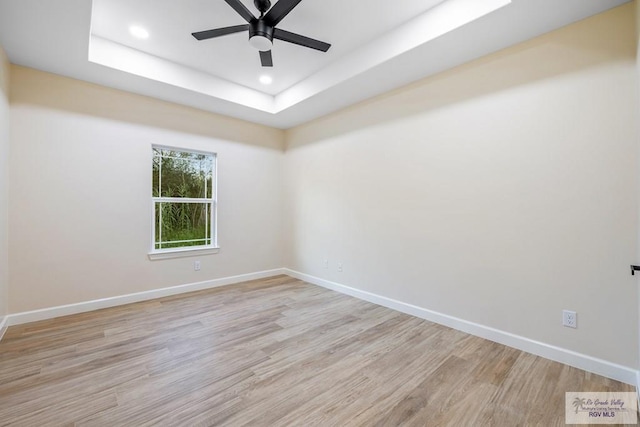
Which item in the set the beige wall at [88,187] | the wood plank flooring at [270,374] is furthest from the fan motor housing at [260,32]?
the wood plank flooring at [270,374]

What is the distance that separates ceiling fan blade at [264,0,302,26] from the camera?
6.59ft

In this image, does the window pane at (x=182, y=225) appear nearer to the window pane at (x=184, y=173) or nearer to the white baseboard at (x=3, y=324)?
the window pane at (x=184, y=173)

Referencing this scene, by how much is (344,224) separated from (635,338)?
2844 millimetres

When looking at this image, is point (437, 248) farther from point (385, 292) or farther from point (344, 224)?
point (344, 224)

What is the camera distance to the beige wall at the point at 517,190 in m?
2.01

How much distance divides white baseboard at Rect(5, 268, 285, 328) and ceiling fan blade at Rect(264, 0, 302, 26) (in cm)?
344

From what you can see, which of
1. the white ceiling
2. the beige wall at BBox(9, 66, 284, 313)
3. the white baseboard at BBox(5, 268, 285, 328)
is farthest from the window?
the white ceiling

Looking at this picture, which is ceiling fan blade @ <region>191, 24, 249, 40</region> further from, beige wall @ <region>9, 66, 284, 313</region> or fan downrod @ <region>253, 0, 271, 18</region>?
beige wall @ <region>9, 66, 284, 313</region>

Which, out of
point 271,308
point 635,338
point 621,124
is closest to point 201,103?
point 271,308

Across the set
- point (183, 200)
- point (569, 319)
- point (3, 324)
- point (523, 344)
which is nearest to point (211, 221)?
point (183, 200)

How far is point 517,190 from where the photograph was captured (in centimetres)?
243

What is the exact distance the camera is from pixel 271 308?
132 inches

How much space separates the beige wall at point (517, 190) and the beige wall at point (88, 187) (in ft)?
8.29

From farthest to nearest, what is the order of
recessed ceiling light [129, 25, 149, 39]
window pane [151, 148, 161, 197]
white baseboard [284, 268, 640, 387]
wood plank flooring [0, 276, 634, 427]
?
window pane [151, 148, 161, 197]
recessed ceiling light [129, 25, 149, 39]
white baseboard [284, 268, 640, 387]
wood plank flooring [0, 276, 634, 427]
